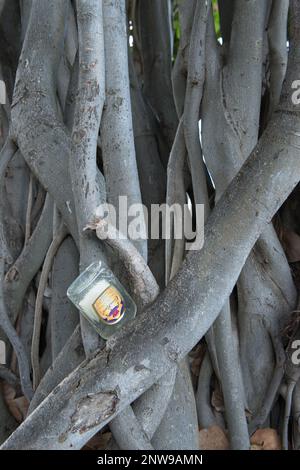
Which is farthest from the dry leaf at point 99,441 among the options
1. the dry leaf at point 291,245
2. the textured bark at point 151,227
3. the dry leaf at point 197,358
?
the dry leaf at point 291,245

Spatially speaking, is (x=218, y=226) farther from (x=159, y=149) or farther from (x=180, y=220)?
(x=159, y=149)

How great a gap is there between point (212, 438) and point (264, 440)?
12 centimetres

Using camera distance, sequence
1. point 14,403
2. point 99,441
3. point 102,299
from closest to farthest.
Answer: point 102,299
point 99,441
point 14,403

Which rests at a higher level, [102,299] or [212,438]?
[102,299]

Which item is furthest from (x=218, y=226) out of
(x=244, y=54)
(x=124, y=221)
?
(x=244, y=54)

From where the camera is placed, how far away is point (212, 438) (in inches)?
60.0

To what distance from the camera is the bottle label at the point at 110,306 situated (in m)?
1.22

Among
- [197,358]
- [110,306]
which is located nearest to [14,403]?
[197,358]

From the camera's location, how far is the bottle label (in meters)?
1.22

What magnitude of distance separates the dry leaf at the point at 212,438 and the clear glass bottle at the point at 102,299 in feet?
1.41

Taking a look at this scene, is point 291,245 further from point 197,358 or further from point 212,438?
point 212,438

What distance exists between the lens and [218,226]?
4.19 ft

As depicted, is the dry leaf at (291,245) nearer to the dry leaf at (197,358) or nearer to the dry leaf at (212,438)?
the dry leaf at (197,358)
